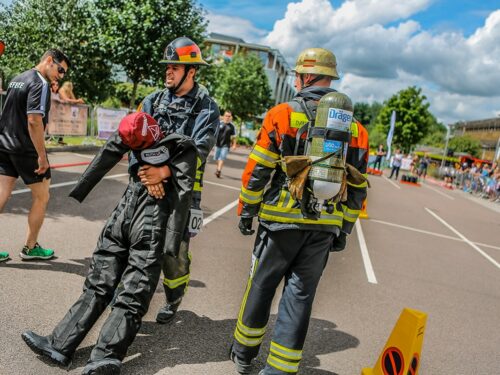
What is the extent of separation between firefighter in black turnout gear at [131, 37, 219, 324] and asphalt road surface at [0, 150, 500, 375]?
452 mm

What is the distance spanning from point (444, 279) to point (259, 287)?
4.60 meters

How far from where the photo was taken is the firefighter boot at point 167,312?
3.69 meters

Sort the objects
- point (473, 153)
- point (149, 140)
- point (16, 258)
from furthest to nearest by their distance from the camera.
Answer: point (473, 153), point (16, 258), point (149, 140)

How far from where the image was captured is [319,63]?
303 cm

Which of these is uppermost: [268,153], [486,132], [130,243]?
[486,132]

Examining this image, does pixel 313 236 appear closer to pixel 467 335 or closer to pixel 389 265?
pixel 467 335

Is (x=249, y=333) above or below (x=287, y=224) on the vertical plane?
below

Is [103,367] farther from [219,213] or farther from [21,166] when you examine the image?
[219,213]

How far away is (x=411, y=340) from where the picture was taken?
293 centimetres

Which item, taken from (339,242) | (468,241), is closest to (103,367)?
(339,242)

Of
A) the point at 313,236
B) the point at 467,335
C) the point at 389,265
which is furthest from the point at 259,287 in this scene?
the point at 389,265

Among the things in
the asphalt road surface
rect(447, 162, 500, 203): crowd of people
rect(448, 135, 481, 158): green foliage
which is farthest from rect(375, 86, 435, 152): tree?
the asphalt road surface

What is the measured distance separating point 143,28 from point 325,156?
14702mm

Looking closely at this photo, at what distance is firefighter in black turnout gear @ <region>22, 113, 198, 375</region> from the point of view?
2.82 m
